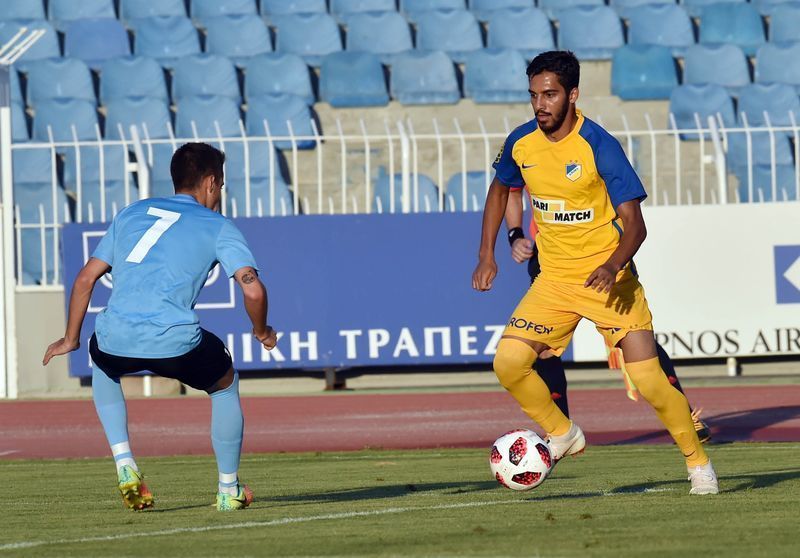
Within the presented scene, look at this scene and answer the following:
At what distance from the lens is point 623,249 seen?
665cm

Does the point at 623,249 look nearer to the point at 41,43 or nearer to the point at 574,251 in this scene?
the point at 574,251

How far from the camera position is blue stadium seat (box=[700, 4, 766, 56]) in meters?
20.8

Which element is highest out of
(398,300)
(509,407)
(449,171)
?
(449,171)

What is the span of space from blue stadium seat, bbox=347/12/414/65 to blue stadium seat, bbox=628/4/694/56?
3.21m

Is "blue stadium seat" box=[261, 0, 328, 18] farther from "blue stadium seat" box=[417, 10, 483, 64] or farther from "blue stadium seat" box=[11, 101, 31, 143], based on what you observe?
"blue stadium seat" box=[11, 101, 31, 143]

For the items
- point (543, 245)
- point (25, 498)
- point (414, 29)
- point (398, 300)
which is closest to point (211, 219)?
point (543, 245)

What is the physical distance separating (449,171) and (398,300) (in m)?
3.09

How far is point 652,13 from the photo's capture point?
68.6 ft

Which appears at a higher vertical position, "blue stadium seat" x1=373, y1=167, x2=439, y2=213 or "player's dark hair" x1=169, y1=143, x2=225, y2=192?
"blue stadium seat" x1=373, y1=167, x2=439, y2=213

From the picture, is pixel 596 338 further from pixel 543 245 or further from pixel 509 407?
pixel 543 245

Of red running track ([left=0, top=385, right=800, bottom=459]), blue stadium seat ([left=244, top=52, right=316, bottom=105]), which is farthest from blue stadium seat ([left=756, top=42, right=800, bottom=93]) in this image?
red running track ([left=0, top=385, right=800, bottom=459])

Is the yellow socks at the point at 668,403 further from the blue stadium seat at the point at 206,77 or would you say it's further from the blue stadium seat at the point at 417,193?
the blue stadium seat at the point at 206,77

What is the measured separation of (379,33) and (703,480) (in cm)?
1472

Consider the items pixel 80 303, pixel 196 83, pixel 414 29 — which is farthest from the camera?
pixel 414 29
